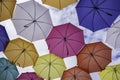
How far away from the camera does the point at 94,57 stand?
14.8 m

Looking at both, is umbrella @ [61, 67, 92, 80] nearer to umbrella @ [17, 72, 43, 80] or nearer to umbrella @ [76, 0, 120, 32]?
umbrella @ [17, 72, 43, 80]

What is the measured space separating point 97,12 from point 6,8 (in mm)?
3808

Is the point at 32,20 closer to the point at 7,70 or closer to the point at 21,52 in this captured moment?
the point at 21,52

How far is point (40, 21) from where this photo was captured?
13.7 meters

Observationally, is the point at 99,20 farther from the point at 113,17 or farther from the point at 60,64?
the point at 60,64

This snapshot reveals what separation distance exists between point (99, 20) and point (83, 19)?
673mm

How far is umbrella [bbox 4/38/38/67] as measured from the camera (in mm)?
14562

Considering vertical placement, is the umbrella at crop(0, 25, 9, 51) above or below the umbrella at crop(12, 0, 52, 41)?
below

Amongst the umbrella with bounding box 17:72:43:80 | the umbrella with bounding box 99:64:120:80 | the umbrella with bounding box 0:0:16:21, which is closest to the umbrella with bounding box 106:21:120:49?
the umbrella with bounding box 99:64:120:80

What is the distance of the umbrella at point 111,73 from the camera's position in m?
14.9

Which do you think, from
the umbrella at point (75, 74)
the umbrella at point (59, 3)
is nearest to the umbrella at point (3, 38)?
the umbrella at point (59, 3)

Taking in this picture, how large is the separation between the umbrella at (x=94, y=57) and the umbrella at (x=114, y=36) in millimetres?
545

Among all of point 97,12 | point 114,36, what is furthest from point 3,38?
point 114,36

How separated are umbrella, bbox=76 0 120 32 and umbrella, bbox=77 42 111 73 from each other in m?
1.45
